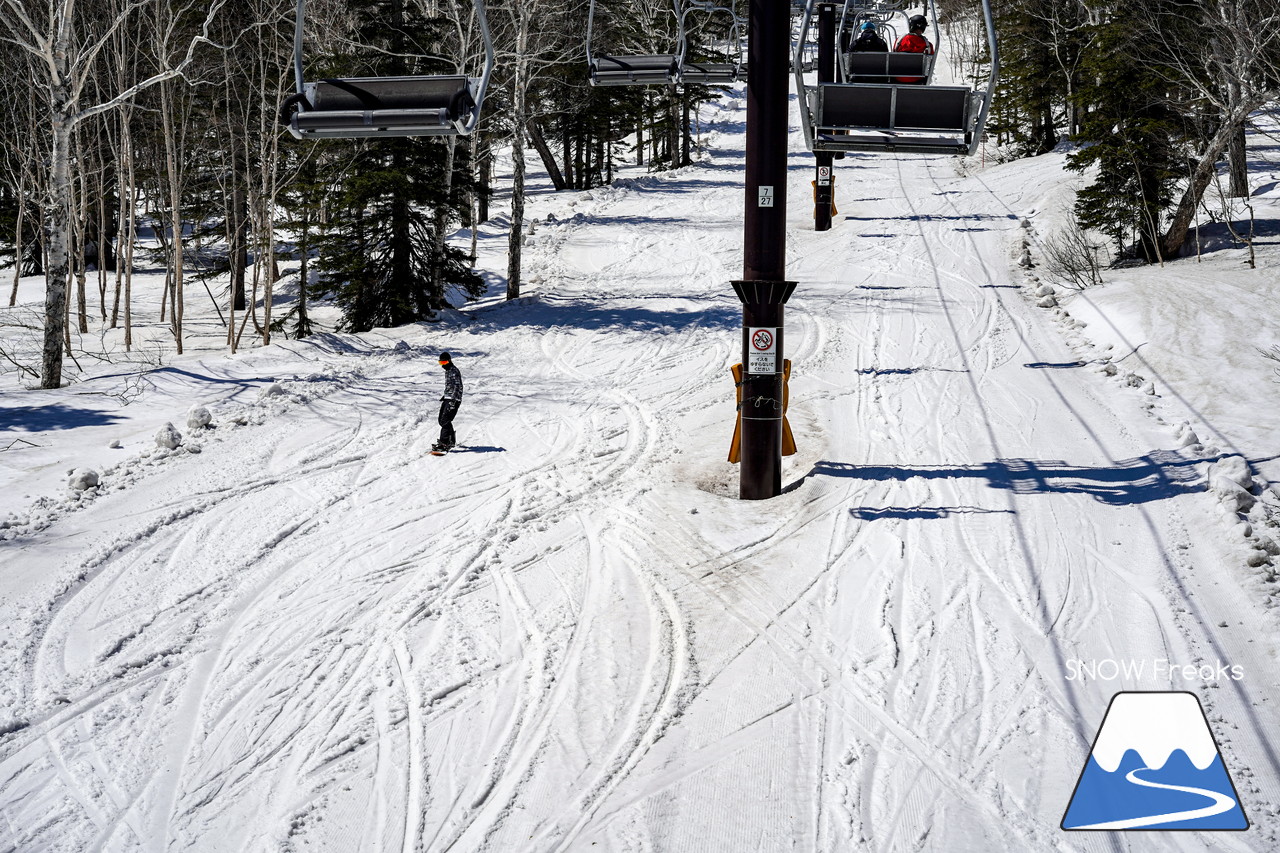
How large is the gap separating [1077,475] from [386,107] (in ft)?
26.8

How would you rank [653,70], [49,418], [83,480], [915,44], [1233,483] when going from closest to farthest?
[1233,483], [915,44], [83,480], [653,70], [49,418]

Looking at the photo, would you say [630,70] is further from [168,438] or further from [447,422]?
[168,438]

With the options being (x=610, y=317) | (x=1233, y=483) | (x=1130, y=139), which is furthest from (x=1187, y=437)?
(x=1130, y=139)

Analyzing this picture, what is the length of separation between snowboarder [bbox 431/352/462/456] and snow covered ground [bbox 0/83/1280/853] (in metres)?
0.28

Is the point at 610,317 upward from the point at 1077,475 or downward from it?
upward

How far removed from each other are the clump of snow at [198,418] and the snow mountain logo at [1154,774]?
37.1 feet

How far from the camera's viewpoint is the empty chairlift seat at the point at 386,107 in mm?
7527

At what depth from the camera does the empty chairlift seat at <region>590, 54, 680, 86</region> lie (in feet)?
39.3

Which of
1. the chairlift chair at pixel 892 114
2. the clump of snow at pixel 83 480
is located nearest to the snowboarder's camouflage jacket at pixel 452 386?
the clump of snow at pixel 83 480

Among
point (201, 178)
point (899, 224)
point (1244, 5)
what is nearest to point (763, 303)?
point (1244, 5)

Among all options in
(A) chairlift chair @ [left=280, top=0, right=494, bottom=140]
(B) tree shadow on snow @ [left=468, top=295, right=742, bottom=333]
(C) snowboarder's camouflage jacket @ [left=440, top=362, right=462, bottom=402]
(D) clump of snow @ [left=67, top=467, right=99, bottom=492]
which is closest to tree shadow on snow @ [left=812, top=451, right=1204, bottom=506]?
(C) snowboarder's camouflage jacket @ [left=440, top=362, right=462, bottom=402]

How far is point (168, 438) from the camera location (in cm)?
1155

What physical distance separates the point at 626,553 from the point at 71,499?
6036 mm

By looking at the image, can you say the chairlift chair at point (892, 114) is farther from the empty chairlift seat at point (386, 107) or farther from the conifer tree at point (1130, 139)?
the conifer tree at point (1130, 139)
